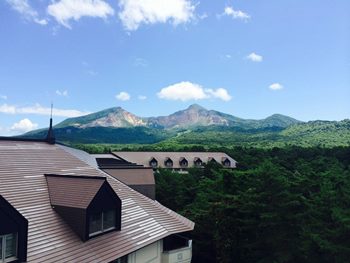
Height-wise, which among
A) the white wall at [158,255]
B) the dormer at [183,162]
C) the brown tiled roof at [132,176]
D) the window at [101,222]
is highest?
the brown tiled roof at [132,176]

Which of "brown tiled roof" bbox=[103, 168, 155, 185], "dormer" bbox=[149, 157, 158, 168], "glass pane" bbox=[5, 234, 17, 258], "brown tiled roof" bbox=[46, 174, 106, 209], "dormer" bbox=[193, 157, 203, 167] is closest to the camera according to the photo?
"glass pane" bbox=[5, 234, 17, 258]

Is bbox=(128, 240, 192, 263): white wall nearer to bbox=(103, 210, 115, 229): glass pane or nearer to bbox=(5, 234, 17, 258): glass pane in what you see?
bbox=(103, 210, 115, 229): glass pane

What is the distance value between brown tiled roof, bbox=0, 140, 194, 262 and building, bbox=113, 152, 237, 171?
60363 millimetres

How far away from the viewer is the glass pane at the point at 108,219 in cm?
1412

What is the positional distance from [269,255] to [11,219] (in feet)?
55.4

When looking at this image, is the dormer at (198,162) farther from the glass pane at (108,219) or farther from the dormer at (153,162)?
the glass pane at (108,219)

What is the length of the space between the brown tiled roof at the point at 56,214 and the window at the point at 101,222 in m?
0.31

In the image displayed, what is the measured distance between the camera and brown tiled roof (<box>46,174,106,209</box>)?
13242mm

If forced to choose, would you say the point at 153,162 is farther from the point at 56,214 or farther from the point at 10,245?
the point at 10,245

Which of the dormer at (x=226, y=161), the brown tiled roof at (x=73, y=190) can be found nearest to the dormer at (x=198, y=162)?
the dormer at (x=226, y=161)

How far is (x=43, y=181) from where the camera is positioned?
15.2 m

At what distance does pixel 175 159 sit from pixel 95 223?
233 ft

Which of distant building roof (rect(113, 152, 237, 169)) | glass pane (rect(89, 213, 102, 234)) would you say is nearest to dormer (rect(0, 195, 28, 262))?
glass pane (rect(89, 213, 102, 234))

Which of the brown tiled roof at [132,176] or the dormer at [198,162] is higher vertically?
the brown tiled roof at [132,176]
